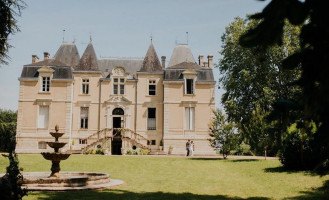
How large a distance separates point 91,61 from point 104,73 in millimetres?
1917

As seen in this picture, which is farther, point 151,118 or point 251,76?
point 151,118

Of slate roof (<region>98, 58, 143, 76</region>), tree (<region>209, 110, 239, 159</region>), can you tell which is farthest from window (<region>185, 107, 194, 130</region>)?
tree (<region>209, 110, 239, 159</region>)

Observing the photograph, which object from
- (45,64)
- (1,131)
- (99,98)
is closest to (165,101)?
(99,98)

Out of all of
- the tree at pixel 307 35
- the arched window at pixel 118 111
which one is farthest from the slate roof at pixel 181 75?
the tree at pixel 307 35

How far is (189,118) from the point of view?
112 ft

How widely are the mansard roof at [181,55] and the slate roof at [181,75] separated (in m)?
1.86

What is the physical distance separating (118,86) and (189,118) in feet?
26.1

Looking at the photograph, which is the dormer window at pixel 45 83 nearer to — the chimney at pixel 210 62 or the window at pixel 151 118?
the window at pixel 151 118

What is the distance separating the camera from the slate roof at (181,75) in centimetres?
3460

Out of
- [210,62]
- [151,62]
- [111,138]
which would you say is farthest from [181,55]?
[111,138]

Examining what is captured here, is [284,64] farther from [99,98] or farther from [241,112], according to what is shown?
[99,98]

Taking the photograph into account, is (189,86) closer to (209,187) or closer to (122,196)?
(209,187)

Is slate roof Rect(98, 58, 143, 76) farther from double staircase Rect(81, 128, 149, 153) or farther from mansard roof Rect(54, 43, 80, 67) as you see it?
double staircase Rect(81, 128, 149, 153)

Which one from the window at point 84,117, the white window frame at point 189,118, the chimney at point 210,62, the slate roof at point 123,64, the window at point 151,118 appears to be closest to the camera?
the white window frame at point 189,118
